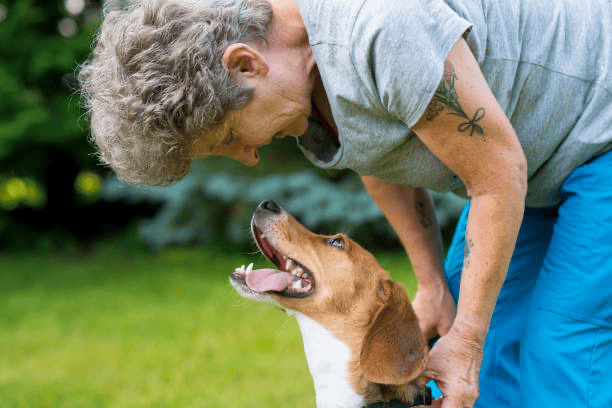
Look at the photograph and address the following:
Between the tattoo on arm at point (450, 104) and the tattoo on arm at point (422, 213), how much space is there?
86 centimetres

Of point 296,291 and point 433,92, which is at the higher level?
point 433,92

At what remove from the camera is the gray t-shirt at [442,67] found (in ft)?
5.47

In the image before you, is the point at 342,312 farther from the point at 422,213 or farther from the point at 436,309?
the point at 422,213

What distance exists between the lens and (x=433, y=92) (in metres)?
1.68

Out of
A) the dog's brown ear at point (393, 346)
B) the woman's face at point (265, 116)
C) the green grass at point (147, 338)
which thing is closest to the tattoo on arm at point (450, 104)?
the woman's face at point (265, 116)

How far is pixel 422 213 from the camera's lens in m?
2.59

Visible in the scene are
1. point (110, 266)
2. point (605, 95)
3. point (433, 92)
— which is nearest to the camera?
point (433, 92)

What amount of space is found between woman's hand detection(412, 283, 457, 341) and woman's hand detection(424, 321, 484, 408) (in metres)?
0.51

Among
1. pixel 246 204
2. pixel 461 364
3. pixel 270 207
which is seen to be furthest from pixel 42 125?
pixel 461 364

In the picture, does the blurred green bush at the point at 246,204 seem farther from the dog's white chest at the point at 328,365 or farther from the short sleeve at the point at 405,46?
the short sleeve at the point at 405,46

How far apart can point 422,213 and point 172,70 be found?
1205 millimetres

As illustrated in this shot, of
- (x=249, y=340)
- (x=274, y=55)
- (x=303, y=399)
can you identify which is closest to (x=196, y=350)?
(x=249, y=340)

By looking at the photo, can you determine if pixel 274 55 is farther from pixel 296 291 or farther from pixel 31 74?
pixel 31 74

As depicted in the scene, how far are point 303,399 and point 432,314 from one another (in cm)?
162
